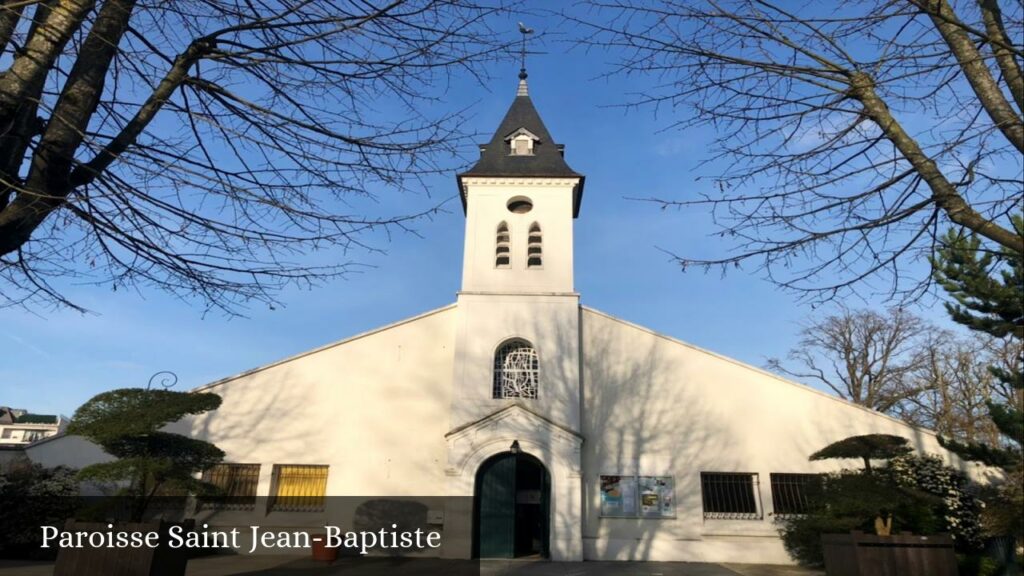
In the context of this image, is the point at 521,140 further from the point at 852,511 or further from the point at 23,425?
the point at 23,425

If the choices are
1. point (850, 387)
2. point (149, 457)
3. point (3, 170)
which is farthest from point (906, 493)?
point (850, 387)

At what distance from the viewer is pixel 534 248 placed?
16.5 m

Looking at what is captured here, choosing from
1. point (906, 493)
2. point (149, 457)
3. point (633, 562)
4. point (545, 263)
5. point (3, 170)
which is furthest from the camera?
point (545, 263)

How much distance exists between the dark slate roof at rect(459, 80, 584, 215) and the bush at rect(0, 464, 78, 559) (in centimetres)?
1212

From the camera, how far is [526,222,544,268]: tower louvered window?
16344 mm

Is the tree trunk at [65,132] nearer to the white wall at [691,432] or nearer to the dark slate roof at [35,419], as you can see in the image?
the white wall at [691,432]

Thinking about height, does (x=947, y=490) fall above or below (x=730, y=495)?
above

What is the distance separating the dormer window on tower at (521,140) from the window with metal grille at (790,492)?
11.4 metres

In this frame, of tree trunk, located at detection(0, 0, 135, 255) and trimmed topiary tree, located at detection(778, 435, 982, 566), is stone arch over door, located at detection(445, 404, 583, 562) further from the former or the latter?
tree trunk, located at detection(0, 0, 135, 255)

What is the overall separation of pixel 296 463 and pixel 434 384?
388cm

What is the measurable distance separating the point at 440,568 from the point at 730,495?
285 inches

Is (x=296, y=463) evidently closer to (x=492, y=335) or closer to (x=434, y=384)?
(x=434, y=384)

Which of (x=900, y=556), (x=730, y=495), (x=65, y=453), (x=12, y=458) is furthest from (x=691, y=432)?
(x=12, y=458)

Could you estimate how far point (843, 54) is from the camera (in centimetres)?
440
